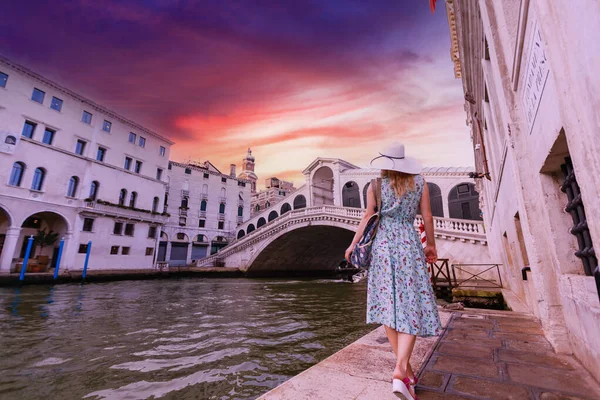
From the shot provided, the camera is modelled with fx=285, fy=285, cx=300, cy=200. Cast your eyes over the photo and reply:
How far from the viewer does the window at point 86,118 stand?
61.0 ft

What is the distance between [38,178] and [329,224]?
16.8m

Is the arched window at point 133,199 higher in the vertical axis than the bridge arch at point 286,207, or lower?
lower

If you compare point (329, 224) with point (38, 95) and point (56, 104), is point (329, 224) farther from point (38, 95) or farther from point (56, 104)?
point (38, 95)

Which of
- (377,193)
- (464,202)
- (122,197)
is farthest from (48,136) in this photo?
(464,202)

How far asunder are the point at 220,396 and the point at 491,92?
5233mm

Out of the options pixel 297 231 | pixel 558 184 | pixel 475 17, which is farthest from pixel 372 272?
pixel 297 231

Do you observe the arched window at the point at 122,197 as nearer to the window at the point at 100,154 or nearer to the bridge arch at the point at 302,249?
the window at the point at 100,154

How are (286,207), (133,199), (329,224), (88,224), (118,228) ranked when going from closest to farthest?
(88,224), (329,224), (118,228), (133,199), (286,207)

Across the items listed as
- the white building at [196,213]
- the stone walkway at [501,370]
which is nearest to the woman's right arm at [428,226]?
the stone walkway at [501,370]

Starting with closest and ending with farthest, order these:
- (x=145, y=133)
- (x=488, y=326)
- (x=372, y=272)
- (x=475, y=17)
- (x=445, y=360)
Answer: (x=372, y=272), (x=445, y=360), (x=488, y=326), (x=475, y=17), (x=145, y=133)

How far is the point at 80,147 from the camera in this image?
59.9ft

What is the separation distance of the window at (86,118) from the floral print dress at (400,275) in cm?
2267

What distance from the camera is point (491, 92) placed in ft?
14.1

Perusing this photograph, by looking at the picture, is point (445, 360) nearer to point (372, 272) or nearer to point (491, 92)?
point (372, 272)
